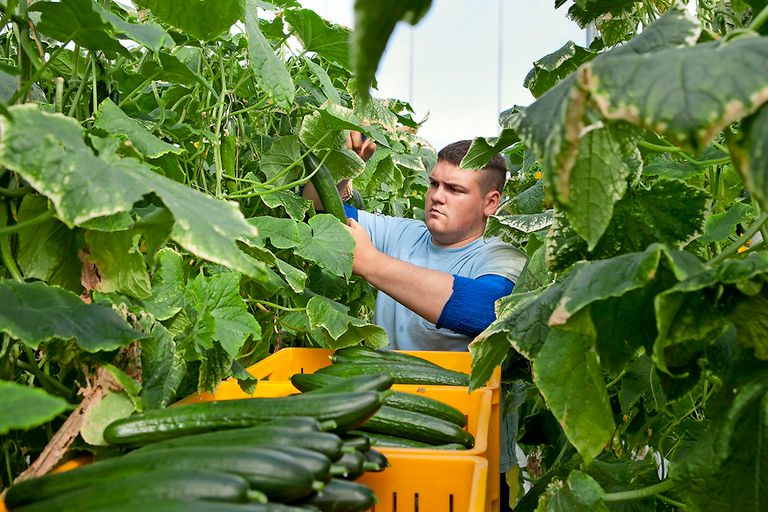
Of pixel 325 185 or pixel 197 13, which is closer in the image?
pixel 197 13

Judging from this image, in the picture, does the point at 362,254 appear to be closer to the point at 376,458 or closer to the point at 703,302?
the point at 376,458

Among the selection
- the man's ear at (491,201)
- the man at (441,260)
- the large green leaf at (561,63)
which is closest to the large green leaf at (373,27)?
the large green leaf at (561,63)

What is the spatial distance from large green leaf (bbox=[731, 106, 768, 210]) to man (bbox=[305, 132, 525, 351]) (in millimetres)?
1403

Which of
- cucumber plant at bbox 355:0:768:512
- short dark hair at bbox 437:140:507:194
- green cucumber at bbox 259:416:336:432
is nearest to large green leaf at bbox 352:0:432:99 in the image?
cucumber plant at bbox 355:0:768:512

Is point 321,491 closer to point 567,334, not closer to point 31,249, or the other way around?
point 567,334

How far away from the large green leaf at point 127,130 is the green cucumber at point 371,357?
617mm

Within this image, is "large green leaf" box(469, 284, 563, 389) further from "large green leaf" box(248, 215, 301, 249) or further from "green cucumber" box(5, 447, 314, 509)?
"large green leaf" box(248, 215, 301, 249)

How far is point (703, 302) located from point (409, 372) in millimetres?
828

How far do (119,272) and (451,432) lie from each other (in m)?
0.52

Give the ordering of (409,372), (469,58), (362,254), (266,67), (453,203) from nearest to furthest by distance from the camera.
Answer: (266,67) < (409,372) < (362,254) < (453,203) < (469,58)

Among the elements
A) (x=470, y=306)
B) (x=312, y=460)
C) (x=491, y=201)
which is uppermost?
(x=312, y=460)

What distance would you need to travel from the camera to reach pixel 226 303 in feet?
3.45

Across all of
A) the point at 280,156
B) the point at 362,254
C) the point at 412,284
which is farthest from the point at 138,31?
the point at 412,284

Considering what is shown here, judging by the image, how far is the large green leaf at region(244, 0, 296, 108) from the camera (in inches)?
45.0
